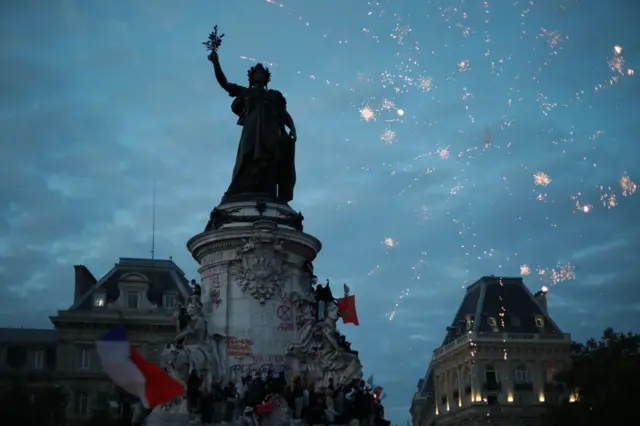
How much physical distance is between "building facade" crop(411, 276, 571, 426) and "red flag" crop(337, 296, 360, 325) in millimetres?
34307

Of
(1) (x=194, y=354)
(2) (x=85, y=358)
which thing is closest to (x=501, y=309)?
(2) (x=85, y=358)

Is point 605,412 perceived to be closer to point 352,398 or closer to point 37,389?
point 352,398

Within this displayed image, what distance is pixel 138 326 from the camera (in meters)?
57.2

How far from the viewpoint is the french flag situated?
17.9 m

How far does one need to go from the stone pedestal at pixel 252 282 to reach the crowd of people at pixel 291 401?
3.91ft

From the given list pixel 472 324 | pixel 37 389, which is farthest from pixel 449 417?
pixel 37 389

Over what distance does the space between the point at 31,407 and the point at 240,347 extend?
17.9 meters

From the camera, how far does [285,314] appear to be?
27.4 metres

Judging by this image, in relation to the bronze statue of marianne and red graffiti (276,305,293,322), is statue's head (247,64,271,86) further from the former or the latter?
red graffiti (276,305,293,322)

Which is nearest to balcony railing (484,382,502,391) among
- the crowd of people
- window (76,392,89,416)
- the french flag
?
window (76,392,89,416)

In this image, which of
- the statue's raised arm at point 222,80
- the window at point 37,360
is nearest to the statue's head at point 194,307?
the statue's raised arm at point 222,80

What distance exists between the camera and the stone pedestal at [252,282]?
26656mm

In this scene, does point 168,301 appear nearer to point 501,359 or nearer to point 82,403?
point 82,403

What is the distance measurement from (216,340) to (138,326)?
107ft
